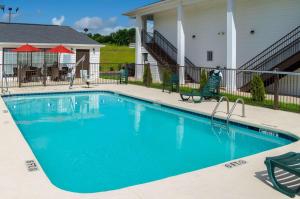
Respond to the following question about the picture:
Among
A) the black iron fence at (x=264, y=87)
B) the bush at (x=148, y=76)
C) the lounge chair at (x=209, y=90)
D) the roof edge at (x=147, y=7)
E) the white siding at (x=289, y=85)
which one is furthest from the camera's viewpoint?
the roof edge at (x=147, y=7)

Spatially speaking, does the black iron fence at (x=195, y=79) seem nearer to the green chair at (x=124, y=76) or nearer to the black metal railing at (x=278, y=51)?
the green chair at (x=124, y=76)

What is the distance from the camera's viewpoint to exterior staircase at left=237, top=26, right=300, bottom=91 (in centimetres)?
1328

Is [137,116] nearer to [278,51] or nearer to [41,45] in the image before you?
[278,51]

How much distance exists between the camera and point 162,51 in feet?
72.9

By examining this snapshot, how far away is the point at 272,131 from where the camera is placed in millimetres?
7949

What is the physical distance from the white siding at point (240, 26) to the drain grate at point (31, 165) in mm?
12819

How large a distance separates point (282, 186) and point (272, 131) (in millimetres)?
4005

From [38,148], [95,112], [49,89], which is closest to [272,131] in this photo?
[38,148]

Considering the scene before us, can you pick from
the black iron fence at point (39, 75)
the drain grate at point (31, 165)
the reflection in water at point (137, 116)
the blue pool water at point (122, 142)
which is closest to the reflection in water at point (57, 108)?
the blue pool water at point (122, 142)

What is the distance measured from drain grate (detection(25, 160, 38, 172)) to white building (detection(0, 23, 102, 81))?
49.0 ft

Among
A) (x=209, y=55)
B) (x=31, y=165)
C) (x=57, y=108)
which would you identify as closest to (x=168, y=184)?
(x=31, y=165)

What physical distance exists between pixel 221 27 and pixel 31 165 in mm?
15072

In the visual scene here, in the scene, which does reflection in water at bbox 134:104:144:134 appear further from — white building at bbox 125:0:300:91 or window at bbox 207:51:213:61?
window at bbox 207:51:213:61

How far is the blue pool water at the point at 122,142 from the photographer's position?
18.7ft
